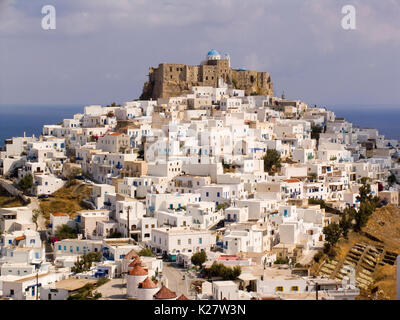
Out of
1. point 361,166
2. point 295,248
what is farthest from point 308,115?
point 295,248

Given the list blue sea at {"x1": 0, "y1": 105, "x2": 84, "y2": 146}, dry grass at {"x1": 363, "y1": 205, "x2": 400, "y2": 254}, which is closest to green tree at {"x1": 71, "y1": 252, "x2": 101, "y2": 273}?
dry grass at {"x1": 363, "y1": 205, "x2": 400, "y2": 254}

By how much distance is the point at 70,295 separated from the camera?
9445 mm

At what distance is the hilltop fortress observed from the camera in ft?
78.8

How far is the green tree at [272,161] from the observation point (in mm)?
17500

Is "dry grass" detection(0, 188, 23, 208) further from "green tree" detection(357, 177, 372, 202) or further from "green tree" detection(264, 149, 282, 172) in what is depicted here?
"green tree" detection(357, 177, 372, 202)

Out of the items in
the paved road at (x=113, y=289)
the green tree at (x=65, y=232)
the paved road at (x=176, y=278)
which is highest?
the green tree at (x=65, y=232)

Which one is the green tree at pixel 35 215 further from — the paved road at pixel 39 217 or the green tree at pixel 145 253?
the green tree at pixel 145 253

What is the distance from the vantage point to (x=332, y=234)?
532 inches

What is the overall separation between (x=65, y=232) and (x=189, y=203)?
8.52 feet

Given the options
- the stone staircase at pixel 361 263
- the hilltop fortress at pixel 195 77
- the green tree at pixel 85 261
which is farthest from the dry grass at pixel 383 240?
the hilltop fortress at pixel 195 77

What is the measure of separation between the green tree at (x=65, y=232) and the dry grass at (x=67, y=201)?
0.74m

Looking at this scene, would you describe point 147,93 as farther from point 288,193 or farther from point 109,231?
point 109,231

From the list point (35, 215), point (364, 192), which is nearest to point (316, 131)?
point (364, 192)

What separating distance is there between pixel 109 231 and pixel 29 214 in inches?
89.6
